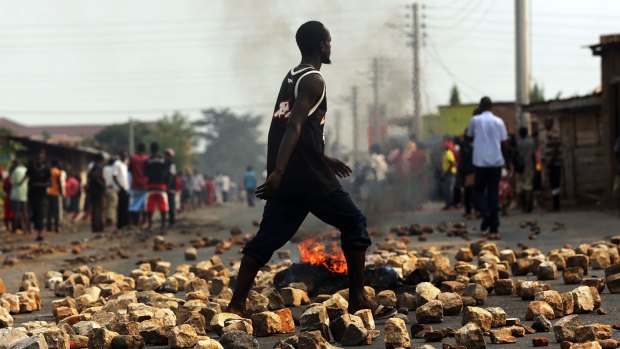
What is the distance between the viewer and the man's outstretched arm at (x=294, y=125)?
6.20 meters

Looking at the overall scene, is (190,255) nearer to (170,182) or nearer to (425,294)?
(425,294)

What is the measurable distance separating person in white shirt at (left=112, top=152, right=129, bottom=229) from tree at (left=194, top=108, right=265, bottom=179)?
110m

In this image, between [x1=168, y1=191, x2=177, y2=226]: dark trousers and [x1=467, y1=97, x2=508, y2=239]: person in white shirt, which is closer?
[x1=467, y1=97, x2=508, y2=239]: person in white shirt

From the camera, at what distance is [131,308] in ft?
21.5

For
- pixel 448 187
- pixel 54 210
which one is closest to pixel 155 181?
pixel 54 210

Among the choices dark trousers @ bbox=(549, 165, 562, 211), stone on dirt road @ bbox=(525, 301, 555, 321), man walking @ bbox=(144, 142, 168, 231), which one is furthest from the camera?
dark trousers @ bbox=(549, 165, 562, 211)

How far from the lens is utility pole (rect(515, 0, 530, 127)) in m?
25.4

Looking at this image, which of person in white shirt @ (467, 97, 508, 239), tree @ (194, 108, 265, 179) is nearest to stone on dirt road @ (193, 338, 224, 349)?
person in white shirt @ (467, 97, 508, 239)

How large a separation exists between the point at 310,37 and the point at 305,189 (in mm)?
900

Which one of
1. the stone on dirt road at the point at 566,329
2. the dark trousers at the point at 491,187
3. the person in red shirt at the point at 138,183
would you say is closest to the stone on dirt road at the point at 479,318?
the stone on dirt road at the point at 566,329

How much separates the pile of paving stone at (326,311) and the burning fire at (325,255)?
0.32 meters

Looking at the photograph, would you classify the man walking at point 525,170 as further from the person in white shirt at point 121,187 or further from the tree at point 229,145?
the tree at point 229,145

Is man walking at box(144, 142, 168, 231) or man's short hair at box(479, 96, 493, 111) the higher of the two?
man's short hair at box(479, 96, 493, 111)

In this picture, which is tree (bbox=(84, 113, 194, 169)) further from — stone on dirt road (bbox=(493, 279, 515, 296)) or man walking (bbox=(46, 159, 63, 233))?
stone on dirt road (bbox=(493, 279, 515, 296))
